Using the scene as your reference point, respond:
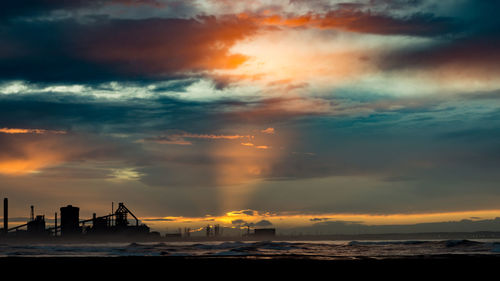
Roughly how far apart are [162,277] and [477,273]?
18.0 metres

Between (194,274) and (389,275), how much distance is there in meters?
11.4

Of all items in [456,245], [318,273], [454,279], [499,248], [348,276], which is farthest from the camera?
[456,245]

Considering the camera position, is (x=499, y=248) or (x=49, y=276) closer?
(x=49, y=276)

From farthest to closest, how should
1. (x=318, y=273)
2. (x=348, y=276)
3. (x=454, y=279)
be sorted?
1. (x=318, y=273)
2. (x=348, y=276)
3. (x=454, y=279)

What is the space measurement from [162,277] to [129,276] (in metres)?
2.06

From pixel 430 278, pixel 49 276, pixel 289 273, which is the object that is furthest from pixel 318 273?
pixel 49 276

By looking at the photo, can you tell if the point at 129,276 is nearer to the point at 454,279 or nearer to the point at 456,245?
the point at 454,279

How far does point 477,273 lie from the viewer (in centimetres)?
3073

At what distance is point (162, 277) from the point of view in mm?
29969

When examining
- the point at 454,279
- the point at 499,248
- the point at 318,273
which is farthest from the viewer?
the point at 499,248

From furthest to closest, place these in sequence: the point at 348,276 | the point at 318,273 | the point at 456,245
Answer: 1. the point at 456,245
2. the point at 318,273
3. the point at 348,276

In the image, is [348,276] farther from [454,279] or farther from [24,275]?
[24,275]

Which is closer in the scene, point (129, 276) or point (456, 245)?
point (129, 276)

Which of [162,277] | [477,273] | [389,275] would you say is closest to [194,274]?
[162,277]
